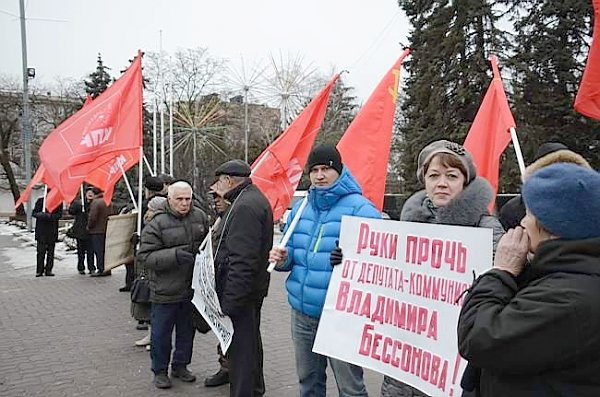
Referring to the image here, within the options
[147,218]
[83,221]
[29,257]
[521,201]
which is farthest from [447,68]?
[521,201]

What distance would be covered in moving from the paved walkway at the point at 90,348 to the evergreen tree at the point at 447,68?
15.9m

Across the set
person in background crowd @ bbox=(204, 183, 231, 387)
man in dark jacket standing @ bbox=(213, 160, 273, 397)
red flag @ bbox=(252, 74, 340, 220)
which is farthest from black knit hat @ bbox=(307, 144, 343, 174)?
red flag @ bbox=(252, 74, 340, 220)

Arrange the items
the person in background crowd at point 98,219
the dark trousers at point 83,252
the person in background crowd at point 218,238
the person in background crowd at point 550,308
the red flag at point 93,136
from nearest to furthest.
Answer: the person in background crowd at point 550,308
the person in background crowd at point 218,238
the red flag at point 93,136
the person in background crowd at point 98,219
the dark trousers at point 83,252

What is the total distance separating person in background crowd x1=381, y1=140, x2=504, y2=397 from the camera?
9.48 feet

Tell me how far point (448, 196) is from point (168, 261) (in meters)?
2.98

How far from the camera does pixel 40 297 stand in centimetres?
1027

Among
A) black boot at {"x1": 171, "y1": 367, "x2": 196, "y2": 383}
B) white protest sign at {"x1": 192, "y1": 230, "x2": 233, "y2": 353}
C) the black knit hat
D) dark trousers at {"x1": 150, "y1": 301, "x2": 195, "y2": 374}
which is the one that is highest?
the black knit hat

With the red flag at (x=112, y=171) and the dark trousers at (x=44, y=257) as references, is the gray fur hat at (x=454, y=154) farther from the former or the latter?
the dark trousers at (x=44, y=257)

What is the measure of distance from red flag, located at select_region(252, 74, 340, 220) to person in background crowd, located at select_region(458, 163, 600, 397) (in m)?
4.58

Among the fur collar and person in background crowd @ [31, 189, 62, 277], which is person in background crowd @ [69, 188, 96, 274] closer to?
person in background crowd @ [31, 189, 62, 277]

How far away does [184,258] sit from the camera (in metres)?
5.16

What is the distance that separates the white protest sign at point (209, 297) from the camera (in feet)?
14.0

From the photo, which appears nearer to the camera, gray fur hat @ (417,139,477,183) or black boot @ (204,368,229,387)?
gray fur hat @ (417,139,477,183)

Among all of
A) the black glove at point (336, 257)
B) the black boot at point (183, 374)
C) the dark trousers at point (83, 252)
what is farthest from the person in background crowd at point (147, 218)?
the dark trousers at point (83, 252)
